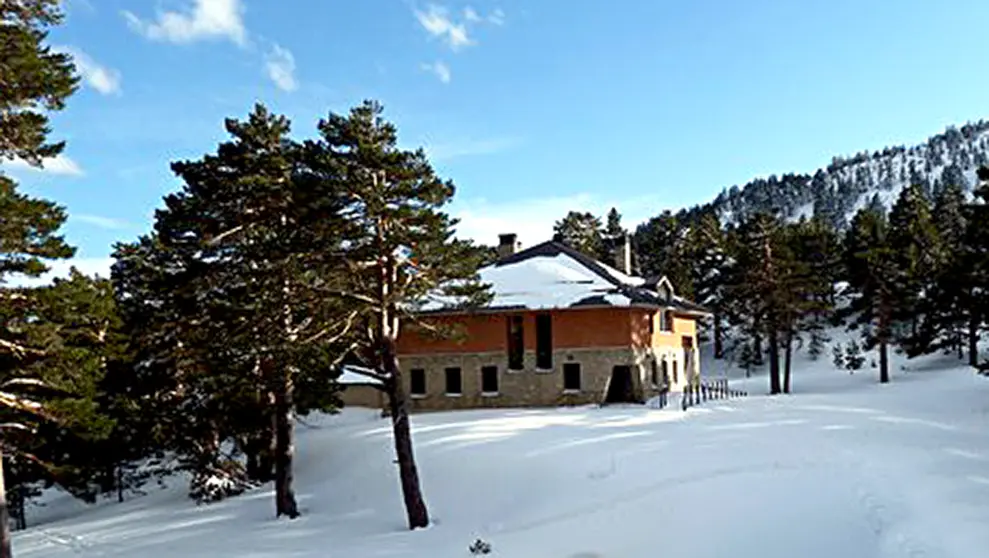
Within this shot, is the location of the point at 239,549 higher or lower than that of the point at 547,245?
lower

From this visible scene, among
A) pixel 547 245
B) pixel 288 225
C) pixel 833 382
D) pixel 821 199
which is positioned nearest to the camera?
pixel 288 225

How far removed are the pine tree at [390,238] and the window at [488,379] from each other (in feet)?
50.9

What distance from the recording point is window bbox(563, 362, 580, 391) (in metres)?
35.5

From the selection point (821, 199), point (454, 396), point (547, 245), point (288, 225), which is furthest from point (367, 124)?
point (821, 199)

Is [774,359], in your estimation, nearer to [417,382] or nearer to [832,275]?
[417,382]

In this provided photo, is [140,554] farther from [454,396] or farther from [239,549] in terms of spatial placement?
[454,396]

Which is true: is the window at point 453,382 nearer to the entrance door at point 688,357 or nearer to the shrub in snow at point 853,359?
the entrance door at point 688,357

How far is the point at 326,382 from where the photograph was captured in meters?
26.2

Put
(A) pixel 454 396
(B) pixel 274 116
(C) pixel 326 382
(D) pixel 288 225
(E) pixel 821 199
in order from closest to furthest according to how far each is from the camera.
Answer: (D) pixel 288 225, (B) pixel 274 116, (C) pixel 326 382, (A) pixel 454 396, (E) pixel 821 199

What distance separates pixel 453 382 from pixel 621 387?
7488 mm

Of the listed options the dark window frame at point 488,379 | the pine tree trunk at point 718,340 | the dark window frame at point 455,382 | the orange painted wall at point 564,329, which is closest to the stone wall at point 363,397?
the dark window frame at point 455,382

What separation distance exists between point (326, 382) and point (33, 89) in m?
13.0

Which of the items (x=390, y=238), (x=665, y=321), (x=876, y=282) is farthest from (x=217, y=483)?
(x=876, y=282)

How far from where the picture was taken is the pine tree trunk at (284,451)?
22.2 m
